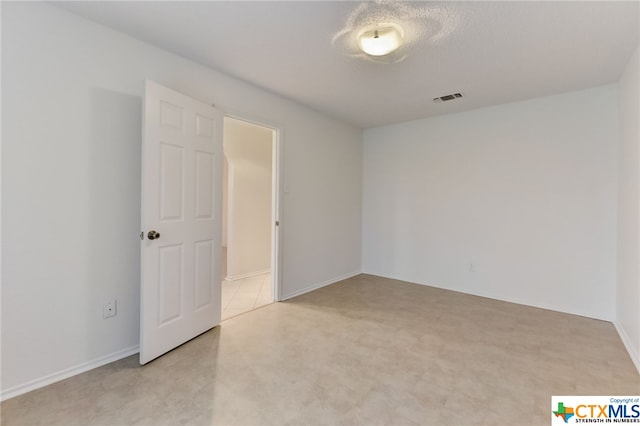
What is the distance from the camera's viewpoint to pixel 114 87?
6.87ft

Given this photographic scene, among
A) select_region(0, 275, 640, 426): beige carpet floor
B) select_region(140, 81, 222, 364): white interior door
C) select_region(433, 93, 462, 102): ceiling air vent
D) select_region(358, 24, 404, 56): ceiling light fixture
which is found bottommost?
select_region(0, 275, 640, 426): beige carpet floor

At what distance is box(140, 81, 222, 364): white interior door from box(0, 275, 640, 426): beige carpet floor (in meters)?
0.24

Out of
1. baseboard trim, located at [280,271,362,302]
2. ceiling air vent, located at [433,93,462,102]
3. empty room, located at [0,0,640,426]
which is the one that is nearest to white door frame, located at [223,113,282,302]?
empty room, located at [0,0,640,426]

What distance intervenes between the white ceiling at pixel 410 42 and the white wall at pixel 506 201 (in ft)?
1.47

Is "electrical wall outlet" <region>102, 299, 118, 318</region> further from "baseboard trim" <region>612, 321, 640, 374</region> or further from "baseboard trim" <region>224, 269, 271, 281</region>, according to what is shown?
"baseboard trim" <region>612, 321, 640, 374</region>

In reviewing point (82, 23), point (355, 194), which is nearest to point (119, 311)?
point (82, 23)

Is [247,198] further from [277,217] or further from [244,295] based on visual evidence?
[244,295]

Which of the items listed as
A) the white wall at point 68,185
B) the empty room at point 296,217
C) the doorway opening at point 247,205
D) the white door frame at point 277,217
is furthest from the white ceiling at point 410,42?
the doorway opening at point 247,205

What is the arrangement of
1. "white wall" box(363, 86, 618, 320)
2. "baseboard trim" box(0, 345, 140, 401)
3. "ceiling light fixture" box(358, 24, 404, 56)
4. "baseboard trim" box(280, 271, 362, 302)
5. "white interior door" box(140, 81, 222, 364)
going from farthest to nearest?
"baseboard trim" box(280, 271, 362, 302)
"white wall" box(363, 86, 618, 320)
"white interior door" box(140, 81, 222, 364)
"ceiling light fixture" box(358, 24, 404, 56)
"baseboard trim" box(0, 345, 140, 401)

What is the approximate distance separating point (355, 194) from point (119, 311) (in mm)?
3430

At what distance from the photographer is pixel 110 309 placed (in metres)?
2.11

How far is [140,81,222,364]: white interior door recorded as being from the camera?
2.07 meters

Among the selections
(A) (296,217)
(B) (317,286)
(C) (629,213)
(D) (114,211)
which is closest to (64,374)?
(D) (114,211)

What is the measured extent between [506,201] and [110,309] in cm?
415
